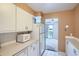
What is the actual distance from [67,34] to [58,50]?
310mm

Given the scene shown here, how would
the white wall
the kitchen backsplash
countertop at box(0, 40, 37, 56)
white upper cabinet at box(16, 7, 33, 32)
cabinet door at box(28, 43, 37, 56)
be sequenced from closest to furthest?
countertop at box(0, 40, 37, 56) → cabinet door at box(28, 43, 37, 56) → the white wall → the kitchen backsplash → white upper cabinet at box(16, 7, 33, 32)

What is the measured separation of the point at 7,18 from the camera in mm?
1678

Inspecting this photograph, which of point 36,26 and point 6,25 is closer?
point 6,25

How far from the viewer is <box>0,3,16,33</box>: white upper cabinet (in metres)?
1.53

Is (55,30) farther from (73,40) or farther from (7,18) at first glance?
(7,18)

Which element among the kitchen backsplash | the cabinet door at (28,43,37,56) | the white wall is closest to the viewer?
the cabinet door at (28,43,37,56)

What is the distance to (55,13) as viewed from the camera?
5.31 feet

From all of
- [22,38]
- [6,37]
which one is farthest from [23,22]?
[6,37]

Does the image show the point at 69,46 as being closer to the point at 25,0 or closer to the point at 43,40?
the point at 43,40

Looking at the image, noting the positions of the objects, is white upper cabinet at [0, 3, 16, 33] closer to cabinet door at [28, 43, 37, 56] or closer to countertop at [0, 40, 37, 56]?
countertop at [0, 40, 37, 56]

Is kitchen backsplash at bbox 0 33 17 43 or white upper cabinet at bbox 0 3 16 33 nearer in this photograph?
white upper cabinet at bbox 0 3 16 33

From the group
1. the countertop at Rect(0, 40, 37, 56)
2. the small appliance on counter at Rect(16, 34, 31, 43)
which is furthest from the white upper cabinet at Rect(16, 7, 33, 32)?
the countertop at Rect(0, 40, 37, 56)

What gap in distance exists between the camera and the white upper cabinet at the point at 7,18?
5.04 ft

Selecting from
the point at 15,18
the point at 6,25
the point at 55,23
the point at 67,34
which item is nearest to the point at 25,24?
the point at 15,18
